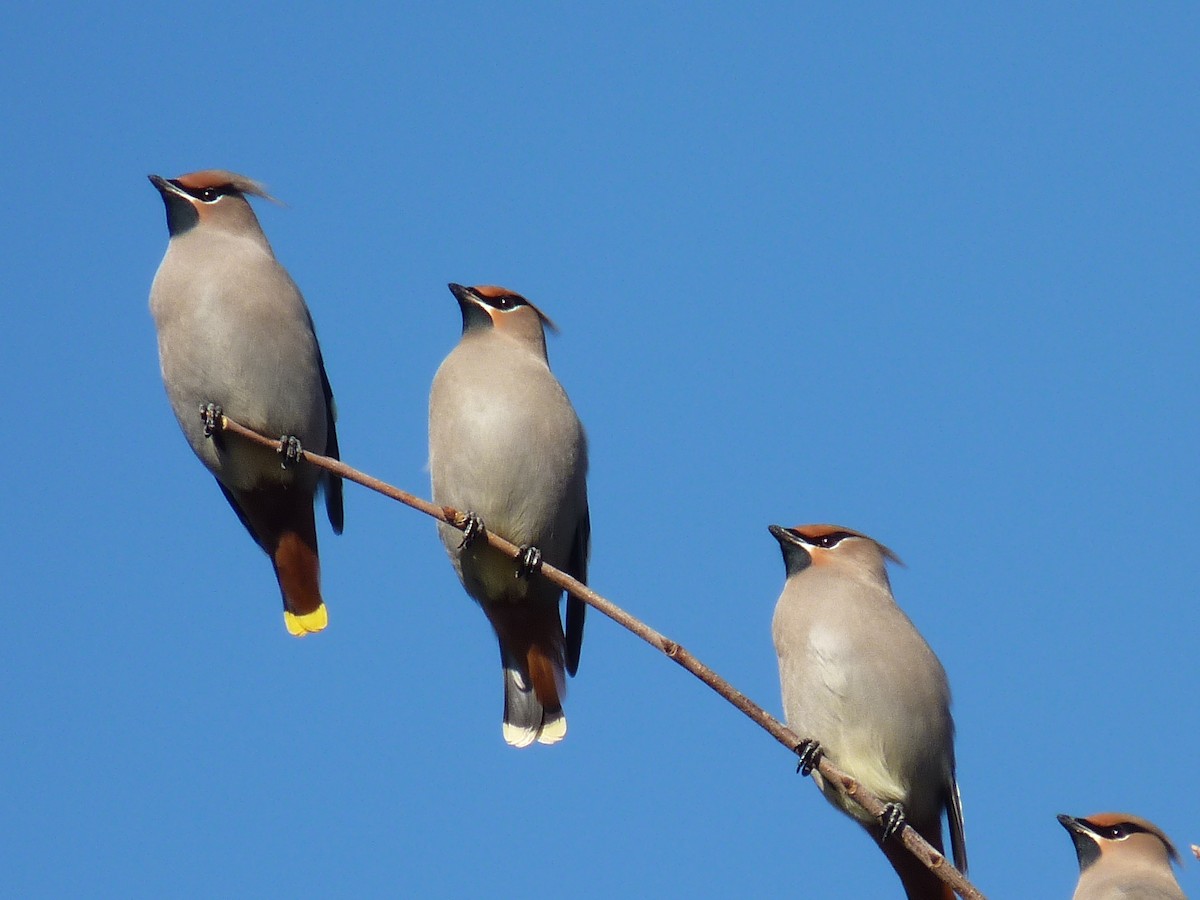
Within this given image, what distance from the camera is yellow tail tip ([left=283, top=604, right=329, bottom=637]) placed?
673 cm

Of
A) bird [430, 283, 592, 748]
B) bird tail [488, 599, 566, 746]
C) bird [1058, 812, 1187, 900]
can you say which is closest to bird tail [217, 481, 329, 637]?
bird [430, 283, 592, 748]

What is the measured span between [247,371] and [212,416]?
0.21 m

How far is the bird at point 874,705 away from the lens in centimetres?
548

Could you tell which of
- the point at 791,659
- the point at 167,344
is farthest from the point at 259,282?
the point at 791,659

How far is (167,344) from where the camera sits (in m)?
6.46

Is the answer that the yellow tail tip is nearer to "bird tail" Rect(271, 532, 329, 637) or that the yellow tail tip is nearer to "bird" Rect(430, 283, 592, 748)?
"bird tail" Rect(271, 532, 329, 637)

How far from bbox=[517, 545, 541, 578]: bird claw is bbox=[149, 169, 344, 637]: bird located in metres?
0.93

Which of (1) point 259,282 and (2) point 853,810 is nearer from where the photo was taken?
(2) point 853,810

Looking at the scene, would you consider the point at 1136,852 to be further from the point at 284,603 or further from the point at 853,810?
the point at 284,603

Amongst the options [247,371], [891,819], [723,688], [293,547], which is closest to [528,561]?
[293,547]

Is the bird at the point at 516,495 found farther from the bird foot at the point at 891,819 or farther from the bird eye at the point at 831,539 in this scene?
the bird foot at the point at 891,819

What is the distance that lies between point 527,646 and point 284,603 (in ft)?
3.22

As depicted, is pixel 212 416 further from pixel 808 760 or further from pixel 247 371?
pixel 808 760

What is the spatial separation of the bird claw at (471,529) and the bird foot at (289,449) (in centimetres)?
75
